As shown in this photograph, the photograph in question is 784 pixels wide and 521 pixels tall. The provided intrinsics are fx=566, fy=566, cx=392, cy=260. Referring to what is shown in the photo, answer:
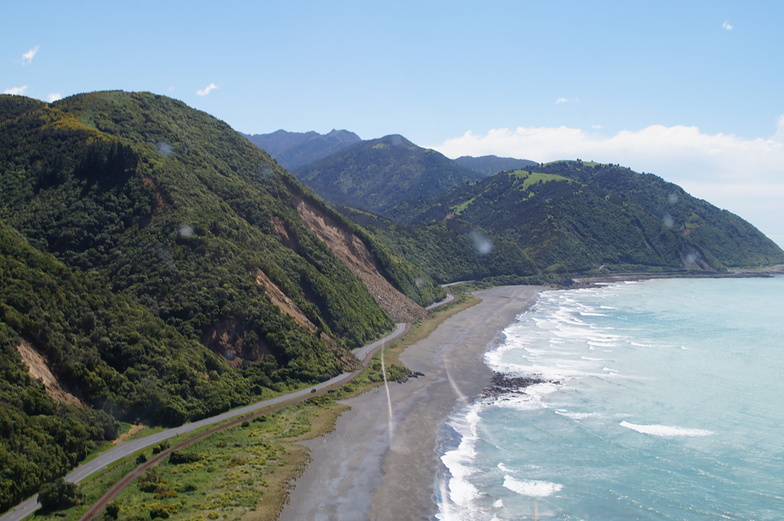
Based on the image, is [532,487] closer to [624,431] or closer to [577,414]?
[624,431]

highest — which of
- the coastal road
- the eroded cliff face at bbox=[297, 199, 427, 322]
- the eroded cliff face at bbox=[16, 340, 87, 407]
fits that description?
the eroded cliff face at bbox=[297, 199, 427, 322]

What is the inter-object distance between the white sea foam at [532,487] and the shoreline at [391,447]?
493 centimetres

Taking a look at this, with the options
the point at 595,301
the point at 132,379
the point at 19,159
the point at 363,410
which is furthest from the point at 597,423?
the point at 595,301

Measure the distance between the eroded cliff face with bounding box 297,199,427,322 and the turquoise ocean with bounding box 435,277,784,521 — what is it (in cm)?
1682

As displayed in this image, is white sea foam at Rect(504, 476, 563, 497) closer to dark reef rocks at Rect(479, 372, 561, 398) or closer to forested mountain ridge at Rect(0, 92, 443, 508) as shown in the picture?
dark reef rocks at Rect(479, 372, 561, 398)

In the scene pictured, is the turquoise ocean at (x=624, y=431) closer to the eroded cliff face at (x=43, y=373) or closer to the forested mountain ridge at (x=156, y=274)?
the forested mountain ridge at (x=156, y=274)

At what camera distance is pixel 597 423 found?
156 ft

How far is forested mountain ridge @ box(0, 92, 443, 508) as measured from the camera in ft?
132

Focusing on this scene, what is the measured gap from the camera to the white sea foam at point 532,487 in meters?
34.5

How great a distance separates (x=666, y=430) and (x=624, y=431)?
11.7 ft

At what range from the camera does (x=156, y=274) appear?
57625mm

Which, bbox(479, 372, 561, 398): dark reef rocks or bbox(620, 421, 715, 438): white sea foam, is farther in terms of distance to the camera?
bbox(479, 372, 561, 398): dark reef rocks

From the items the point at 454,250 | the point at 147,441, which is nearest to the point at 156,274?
the point at 147,441

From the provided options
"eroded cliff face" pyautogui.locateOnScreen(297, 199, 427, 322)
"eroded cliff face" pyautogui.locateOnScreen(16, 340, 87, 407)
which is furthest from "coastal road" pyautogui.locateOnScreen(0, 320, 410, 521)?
"eroded cliff face" pyautogui.locateOnScreen(297, 199, 427, 322)
